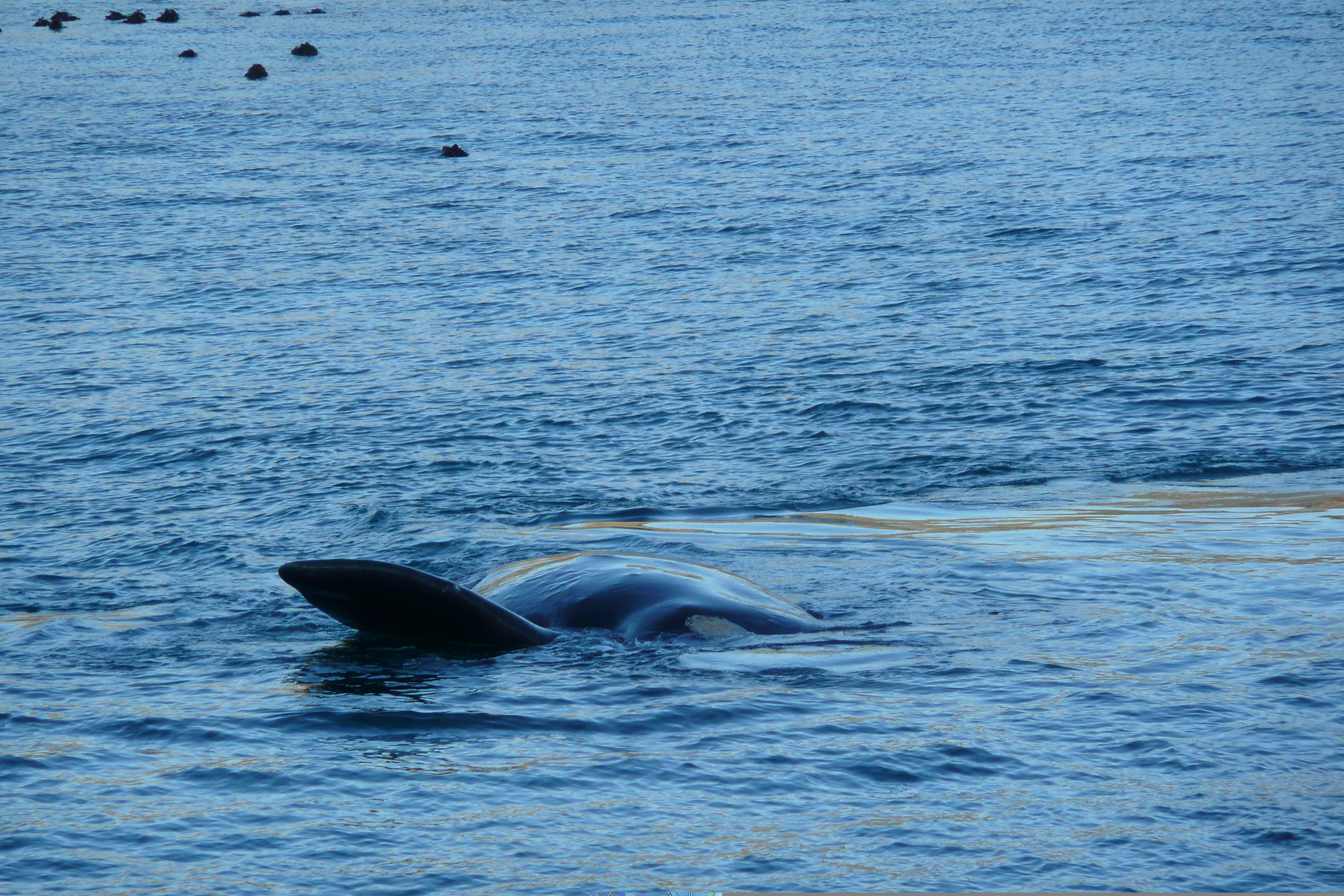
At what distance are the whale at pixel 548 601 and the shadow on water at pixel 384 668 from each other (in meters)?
0.07

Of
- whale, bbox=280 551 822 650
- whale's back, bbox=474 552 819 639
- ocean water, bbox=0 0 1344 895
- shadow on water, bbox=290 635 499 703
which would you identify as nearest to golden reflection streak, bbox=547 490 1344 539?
ocean water, bbox=0 0 1344 895

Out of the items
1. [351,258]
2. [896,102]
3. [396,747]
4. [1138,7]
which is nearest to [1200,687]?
[396,747]

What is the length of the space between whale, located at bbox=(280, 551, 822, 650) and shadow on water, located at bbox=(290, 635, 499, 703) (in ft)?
0.23

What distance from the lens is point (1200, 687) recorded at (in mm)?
7039

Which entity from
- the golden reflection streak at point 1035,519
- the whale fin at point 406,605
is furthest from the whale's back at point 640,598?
the golden reflection streak at point 1035,519

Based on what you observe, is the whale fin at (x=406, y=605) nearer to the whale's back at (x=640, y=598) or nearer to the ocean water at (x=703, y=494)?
the ocean water at (x=703, y=494)

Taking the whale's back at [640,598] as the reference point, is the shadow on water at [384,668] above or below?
below

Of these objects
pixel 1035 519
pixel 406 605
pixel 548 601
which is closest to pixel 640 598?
pixel 548 601

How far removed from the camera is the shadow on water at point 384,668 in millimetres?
7227

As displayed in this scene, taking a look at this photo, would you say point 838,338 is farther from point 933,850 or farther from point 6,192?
point 6,192

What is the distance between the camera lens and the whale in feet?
22.7

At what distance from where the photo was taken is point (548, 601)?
26.2 feet

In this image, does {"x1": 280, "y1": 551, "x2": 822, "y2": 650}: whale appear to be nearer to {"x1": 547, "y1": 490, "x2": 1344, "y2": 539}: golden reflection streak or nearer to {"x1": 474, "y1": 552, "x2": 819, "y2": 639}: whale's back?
{"x1": 474, "y1": 552, "x2": 819, "y2": 639}: whale's back

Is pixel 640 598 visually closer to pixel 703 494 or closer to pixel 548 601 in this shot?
pixel 548 601
